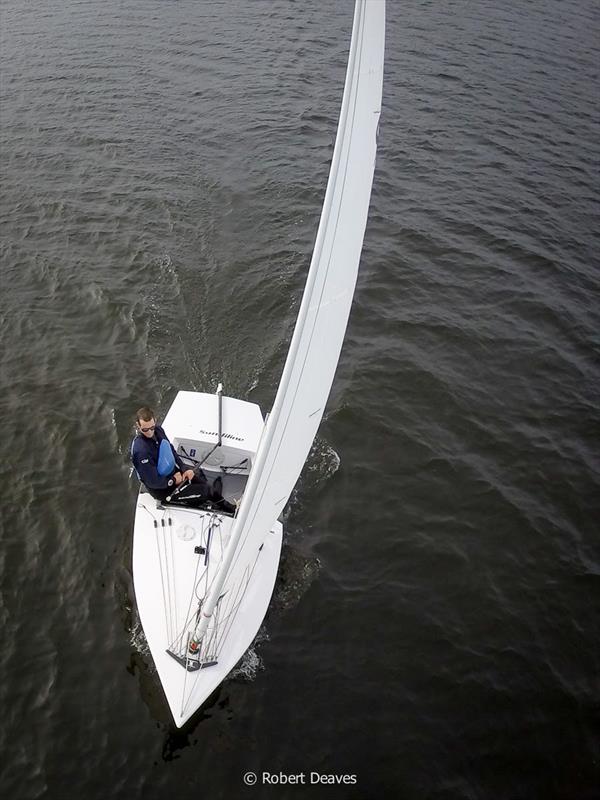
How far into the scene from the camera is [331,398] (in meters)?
12.9

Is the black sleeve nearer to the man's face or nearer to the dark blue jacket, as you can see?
the dark blue jacket

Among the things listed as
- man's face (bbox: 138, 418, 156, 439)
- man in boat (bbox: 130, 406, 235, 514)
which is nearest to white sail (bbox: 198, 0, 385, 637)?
man in boat (bbox: 130, 406, 235, 514)

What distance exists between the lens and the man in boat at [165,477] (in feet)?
29.7

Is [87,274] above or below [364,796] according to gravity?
above

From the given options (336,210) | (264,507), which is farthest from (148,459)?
(336,210)

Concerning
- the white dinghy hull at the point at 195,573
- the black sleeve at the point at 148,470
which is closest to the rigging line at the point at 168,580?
the white dinghy hull at the point at 195,573

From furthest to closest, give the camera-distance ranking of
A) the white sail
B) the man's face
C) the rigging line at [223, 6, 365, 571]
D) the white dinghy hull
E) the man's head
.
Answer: the man's face < the man's head < the white dinghy hull < the rigging line at [223, 6, 365, 571] < the white sail

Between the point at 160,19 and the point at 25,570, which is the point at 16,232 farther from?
the point at 160,19

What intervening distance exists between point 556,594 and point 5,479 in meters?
9.50

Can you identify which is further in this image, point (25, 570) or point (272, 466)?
point (25, 570)

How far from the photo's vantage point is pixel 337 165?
7.33m

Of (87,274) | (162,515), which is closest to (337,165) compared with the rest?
(162,515)

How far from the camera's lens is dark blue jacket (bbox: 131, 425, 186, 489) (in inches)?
357

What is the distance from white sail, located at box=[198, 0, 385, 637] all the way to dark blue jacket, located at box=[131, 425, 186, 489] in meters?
1.98
